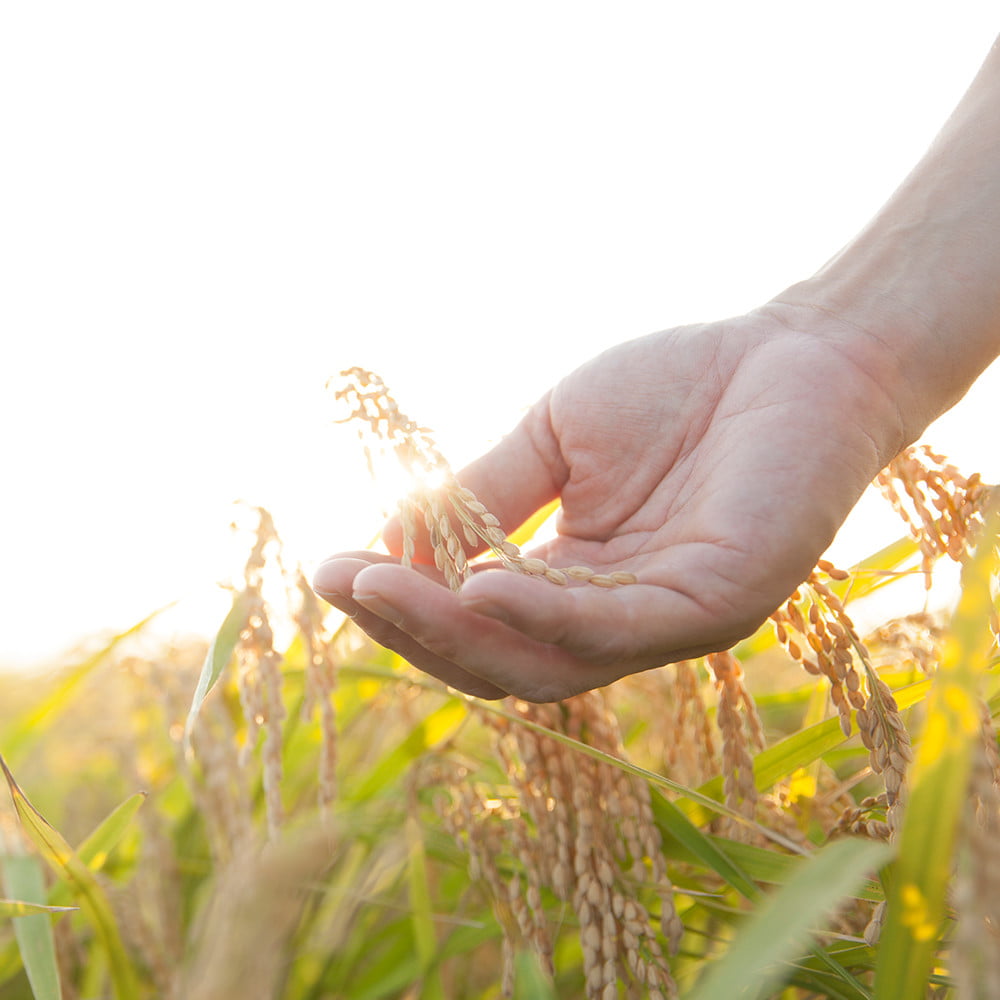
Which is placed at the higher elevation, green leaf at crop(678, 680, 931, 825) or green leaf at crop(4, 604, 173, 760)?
green leaf at crop(4, 604, 173, 760)

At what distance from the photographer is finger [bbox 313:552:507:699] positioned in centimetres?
136

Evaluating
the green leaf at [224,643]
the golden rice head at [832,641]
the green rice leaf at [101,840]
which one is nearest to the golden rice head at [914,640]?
the golden rice head at [832,641]

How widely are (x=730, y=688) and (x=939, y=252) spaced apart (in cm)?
92

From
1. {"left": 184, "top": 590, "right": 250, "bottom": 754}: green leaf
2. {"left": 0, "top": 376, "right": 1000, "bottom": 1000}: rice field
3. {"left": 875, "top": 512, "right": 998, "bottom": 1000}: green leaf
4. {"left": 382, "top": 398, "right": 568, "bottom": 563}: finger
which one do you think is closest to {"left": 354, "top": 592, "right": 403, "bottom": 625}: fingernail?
{"left": 0, "top": 376, "right": 1000, "bottom": 1000}: rice field

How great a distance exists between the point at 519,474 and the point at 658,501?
340 mm

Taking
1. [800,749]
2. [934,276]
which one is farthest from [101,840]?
[934,276]

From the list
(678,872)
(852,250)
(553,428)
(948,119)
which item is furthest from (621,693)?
(948,119)

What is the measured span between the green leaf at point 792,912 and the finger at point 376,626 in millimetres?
732

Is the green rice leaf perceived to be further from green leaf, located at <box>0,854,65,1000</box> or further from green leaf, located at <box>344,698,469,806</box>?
green leaf, located at <box>344,698,469,806</box>

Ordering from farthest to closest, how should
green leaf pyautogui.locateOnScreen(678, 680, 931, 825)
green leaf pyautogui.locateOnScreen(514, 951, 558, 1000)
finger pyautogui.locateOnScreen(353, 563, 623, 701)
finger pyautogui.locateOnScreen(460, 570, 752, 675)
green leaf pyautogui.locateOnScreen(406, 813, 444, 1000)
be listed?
green leaf pyautogui.locateOnScreen(406, 813, 444, 1000), green leaf pyautogui.locateOnScreen(678, 680, 931, 825), finger pyautogui.locateOnScreen(353, 563, 623, 701), finger pyautogui.locateOnScreen(460, 570, 752, 675), green leaf pyautogui.locateOnScreen(514, 951, 558, 1000)

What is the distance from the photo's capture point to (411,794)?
1708mm

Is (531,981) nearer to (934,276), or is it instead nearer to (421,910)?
(421,910)

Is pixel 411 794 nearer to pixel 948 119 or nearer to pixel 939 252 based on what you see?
pixel 939 252

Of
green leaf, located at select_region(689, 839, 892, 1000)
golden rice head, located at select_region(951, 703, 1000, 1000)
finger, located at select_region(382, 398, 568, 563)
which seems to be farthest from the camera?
finger, located at select_region(382, 398, 568, 563)
